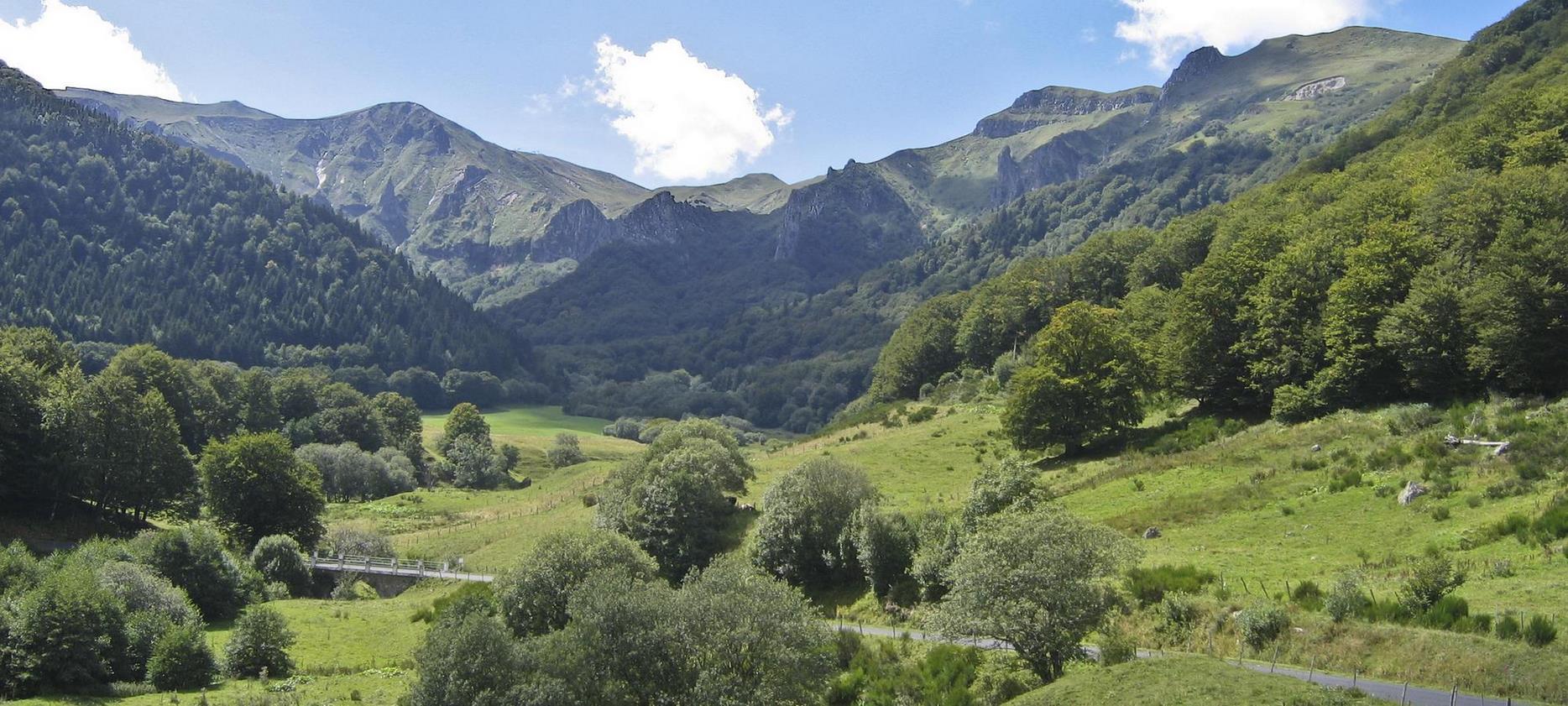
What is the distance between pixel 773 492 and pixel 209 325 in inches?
7789

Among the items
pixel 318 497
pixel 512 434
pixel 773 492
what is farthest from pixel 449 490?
pixel 773 492

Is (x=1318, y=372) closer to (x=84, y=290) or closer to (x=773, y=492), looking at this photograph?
(x=773, y=492)

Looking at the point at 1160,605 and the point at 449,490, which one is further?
the point at 449,490

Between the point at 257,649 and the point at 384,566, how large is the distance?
2371 cm

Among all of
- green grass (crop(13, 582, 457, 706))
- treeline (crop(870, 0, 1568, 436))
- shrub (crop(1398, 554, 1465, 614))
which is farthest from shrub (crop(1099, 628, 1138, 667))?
treeline (crop(870, 0, 1568, 436))

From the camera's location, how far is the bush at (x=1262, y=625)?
83.1 ft

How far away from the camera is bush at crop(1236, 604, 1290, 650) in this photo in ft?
83.1

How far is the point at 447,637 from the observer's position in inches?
1065

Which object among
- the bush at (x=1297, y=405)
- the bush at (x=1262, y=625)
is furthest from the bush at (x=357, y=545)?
the bush at (x=1297, y=405)

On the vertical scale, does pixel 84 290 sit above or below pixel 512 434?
above

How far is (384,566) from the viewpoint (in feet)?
199

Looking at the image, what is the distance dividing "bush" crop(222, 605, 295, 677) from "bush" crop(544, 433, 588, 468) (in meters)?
92.3

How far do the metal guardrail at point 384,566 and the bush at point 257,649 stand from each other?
18.8m

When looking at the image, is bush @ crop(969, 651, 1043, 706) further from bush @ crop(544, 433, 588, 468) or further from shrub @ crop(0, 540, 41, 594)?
bush @ crop(544, 433, 588, 468)
